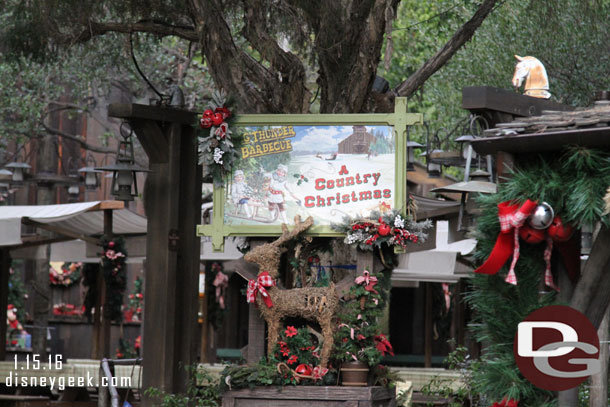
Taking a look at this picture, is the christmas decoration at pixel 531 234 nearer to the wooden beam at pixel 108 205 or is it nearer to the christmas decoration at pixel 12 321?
the wooden beam at pixel 108 205

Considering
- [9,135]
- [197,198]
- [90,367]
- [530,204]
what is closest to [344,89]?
[197,198]

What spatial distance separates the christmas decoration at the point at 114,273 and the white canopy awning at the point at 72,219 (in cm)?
54

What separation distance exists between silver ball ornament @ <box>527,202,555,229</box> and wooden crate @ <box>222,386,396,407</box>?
237 centimetres

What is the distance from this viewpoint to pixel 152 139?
9.84 m

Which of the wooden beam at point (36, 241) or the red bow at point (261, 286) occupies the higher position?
the wooden beam at point (36, 241)

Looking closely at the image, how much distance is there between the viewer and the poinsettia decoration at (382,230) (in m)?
8.25

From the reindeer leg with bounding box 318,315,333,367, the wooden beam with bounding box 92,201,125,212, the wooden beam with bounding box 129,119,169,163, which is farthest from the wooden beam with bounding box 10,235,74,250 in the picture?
the reindeer leg with bounding box 318,315,333,367

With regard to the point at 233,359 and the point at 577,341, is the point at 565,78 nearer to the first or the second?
the point at 233,359

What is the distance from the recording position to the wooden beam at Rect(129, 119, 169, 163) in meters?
9.70

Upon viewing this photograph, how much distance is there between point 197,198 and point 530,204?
459cm

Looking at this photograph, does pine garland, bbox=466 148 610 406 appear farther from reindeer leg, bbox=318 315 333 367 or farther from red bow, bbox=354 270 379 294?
reindeer leg, bbox=318 315 333 367

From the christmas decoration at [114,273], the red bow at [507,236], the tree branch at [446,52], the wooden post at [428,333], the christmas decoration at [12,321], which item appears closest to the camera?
the red bow at [507,236]

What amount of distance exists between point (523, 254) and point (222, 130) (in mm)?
2981

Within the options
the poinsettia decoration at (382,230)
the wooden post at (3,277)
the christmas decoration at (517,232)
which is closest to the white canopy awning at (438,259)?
the poinsettia decoration at (382,230)
